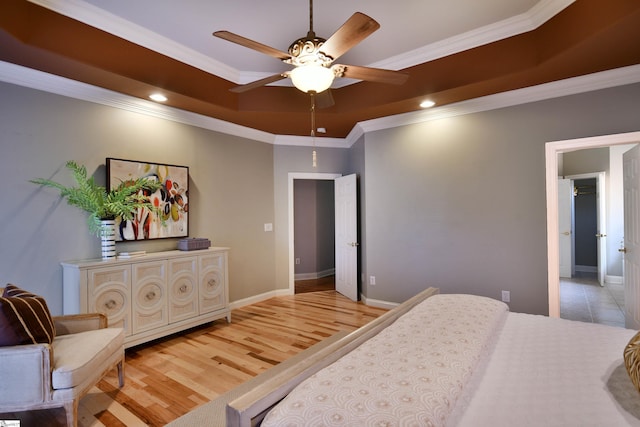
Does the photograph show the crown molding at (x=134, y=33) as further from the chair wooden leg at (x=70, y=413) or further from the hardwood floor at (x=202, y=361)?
the hardwood floor at (x=202, y=361)

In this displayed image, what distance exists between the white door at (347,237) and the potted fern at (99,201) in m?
2.64

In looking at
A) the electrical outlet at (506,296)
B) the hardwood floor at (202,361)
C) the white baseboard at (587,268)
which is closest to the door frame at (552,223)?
the electrical outlet at (506,296)

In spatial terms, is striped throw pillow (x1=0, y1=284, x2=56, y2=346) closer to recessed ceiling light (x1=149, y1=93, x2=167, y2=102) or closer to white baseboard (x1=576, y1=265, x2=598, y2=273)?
recessed ceiling light (x1=149, y1=93, x2=167, y2=102)

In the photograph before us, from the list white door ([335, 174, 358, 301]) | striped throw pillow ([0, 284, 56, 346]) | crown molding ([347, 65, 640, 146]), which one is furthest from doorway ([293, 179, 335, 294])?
striped throw pillow ([0, 284, 56, 346])

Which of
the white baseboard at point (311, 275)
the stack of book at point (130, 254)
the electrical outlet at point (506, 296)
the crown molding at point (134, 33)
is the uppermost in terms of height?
the crown molding at point (134, 33)

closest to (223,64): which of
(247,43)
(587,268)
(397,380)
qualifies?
(247,43)

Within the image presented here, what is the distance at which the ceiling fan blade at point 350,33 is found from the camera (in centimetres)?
155

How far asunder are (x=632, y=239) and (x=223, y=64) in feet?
14.2

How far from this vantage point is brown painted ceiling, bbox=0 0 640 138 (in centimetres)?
215

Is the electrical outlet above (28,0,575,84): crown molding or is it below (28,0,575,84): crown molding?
below

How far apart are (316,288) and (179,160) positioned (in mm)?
2984

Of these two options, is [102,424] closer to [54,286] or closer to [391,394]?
[54,286]

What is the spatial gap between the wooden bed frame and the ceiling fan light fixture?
140cm

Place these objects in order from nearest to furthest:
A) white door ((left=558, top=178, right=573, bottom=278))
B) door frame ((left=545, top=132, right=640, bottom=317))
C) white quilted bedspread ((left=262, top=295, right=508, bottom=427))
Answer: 1. white quilted bedspread ((left=262, top=295, right=508, bottom=427))
2. door frame ((left=545, top=132, right=640, bottom=317))
3. white door ((left=558, top=178, right=573, bottom=278))
